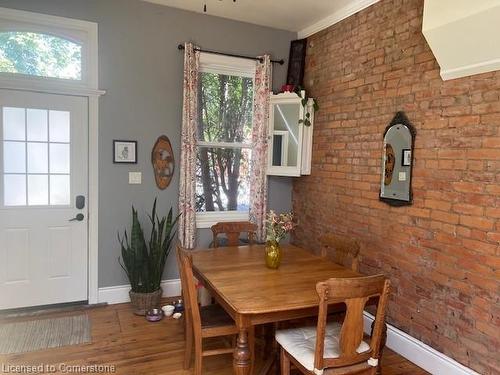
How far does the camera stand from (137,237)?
3410 mm

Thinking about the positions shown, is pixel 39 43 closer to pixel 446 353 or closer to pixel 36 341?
pixel 36 341

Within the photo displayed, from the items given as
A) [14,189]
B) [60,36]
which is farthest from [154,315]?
[60,36]

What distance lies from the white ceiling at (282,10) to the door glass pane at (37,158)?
1708 millimetres

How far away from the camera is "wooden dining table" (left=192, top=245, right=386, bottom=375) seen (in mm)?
1924

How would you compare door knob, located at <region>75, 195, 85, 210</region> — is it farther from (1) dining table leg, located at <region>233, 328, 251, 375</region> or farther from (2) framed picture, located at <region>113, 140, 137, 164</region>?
(1) dining table leg, located at <region>233, 328, 251, 375</region>

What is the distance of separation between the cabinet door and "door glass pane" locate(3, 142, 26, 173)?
2366 millimetres

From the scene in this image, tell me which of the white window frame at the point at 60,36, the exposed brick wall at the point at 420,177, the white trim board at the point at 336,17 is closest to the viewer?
the exposed brick wall at the point at 420,177

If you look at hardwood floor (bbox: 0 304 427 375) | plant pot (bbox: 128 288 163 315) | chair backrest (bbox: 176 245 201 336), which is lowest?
hardwood floor (bbox: 0 304 427 375)

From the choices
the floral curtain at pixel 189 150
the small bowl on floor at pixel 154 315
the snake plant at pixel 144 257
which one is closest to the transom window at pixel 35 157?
the snake plant at pixel 144 257

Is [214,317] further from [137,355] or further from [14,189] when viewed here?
[14,189]

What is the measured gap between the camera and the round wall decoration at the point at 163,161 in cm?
370

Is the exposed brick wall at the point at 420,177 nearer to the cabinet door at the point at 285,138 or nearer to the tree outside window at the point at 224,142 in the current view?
the cabinet door at the point at 285,138

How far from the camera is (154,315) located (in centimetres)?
330

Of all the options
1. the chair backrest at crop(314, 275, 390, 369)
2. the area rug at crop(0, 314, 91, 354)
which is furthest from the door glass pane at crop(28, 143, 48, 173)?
the chair backrest at crop(314, 275, 390, 369)
